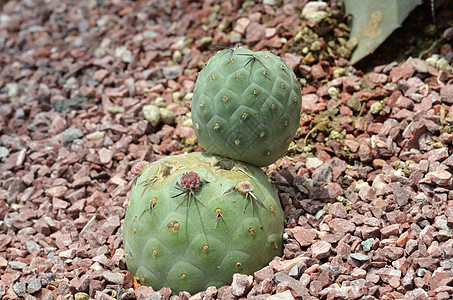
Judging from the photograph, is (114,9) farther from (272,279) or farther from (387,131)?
(272,279)

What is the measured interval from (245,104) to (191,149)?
114 cm

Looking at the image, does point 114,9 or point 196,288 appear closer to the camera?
point 196,288

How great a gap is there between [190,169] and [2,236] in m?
1.34

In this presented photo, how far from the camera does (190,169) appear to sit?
2.62 m

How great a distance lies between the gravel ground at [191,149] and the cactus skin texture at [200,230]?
0.07 meters

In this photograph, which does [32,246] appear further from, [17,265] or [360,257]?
[360,257]

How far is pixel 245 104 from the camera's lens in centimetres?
257

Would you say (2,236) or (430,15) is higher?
(430,15)

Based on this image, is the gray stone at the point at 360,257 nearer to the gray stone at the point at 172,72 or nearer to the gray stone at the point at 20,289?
the gray stone at the point at 20,289

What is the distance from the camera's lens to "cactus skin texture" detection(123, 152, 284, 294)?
96.3 inches

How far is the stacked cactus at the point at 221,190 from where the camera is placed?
246cm

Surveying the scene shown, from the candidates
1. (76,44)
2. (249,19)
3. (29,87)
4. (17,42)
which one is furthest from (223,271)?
(17,42)

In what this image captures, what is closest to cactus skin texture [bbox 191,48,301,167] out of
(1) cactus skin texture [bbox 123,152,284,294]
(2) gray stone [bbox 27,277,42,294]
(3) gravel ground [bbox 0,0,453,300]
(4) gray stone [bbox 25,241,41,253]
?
(1) cactus skin texture [bbox 123,152,284,294]

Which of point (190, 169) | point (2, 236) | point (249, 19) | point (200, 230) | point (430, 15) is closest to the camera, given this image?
point (200, 230)
